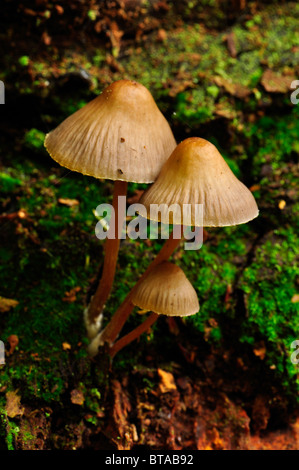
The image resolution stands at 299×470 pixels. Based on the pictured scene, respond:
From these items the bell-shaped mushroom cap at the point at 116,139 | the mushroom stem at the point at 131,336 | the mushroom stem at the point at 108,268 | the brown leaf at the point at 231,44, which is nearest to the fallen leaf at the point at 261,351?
the mushroom stem at the point at 131,336

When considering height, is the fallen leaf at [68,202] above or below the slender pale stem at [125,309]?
above

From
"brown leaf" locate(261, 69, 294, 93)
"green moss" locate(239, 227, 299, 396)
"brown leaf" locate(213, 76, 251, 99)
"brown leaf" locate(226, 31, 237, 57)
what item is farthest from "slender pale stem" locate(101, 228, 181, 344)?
"brown leaf" locate(226, 31, 237, 57)

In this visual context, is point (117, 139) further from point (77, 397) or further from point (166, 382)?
point (166, 382)

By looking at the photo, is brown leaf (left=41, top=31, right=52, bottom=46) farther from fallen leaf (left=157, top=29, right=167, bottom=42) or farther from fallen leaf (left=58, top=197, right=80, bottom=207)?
fallen leaf (left=58, top=197, right=80, bottom=207)

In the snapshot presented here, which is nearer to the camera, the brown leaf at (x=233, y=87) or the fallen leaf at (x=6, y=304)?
the fallen leaf at (x=6, y=304)

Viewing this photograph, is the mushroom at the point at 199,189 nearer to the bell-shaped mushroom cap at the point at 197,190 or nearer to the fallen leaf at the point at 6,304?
the bell-shaped mushroom cap at the point at 197,190

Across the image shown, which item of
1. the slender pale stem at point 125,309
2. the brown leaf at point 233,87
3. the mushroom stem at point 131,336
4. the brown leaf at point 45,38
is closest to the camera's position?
the slender pale stem at point 125,309
